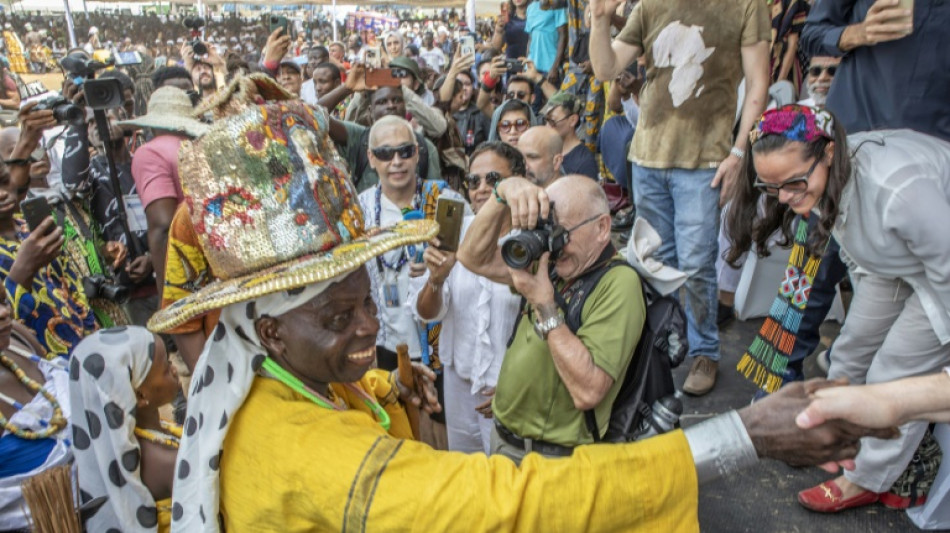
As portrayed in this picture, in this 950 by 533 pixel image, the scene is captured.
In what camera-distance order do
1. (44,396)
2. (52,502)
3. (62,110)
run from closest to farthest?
1. (52,502)
2. (44,396)
3. (62,110)

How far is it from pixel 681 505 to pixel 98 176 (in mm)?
4180

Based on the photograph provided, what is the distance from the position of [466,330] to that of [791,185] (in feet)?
4.90

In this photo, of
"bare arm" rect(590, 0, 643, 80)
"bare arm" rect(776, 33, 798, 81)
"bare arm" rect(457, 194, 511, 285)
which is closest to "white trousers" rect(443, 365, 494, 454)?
"bare arm" rect(457, 194, 511, 285)

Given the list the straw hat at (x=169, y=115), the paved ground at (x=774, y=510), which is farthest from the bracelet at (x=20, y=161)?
the paved ground at (x=774, y=510)

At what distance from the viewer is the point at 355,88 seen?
5.12 meters

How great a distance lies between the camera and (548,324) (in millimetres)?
2121

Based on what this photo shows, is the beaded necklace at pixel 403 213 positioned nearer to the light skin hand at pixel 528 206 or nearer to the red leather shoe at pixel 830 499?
the light skin hand at pixel 528 206

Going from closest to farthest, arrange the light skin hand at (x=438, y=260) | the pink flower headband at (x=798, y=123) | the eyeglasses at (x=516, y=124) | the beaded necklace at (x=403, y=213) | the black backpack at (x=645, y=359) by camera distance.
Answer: the black backpack at (x=645, y=359)
the pink flower headband at (x=798, y=123)
the light skin hand at (x=438, y=260)
the beaded necklace at (x=403, y=213)
the eyeglasses at (x=516, y=124)

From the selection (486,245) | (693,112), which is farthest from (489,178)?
(693,112)

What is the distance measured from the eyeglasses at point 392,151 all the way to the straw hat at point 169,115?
3.02 feet

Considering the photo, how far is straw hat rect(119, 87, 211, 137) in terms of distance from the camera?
3.42 meters

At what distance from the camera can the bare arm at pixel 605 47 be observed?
11.9 ft

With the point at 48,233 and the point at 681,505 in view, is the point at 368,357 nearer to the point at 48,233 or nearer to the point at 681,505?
the point at 681,505

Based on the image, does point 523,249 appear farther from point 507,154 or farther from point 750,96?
point 750,96
